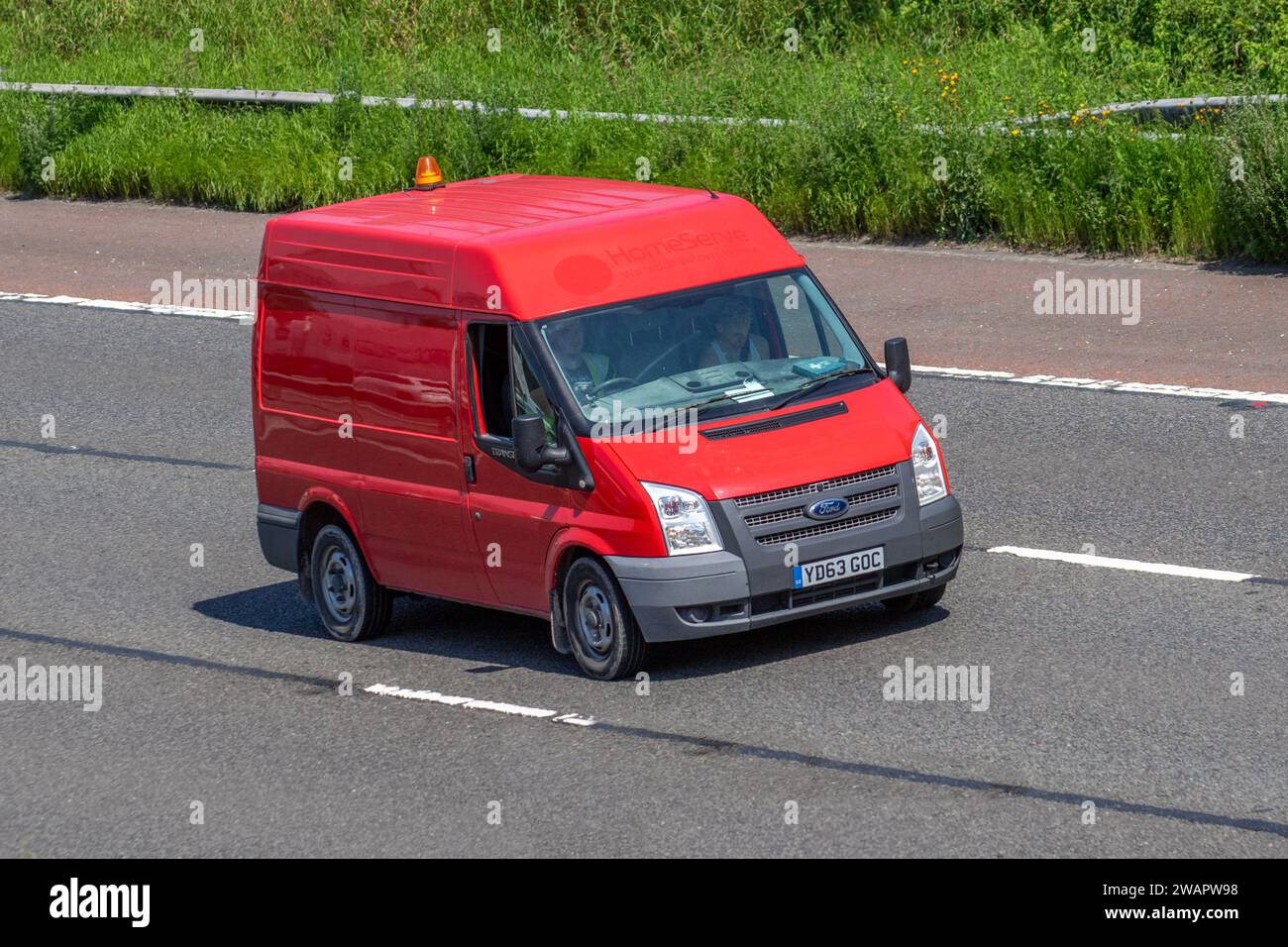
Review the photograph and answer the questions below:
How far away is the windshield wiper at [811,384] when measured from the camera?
960cm

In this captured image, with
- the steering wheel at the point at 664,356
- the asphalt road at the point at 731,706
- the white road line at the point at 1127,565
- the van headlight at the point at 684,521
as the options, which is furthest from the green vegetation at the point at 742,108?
the van headlight at the point at 684,521

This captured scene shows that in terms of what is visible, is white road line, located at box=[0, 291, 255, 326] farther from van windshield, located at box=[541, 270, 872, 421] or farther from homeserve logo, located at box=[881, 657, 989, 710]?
homeserve logo, located at box=[881, 657, 989, 710]

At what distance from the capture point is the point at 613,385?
31.6 ft

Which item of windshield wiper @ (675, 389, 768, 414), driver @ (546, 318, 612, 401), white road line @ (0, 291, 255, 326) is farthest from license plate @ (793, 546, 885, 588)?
white road line @ (0, 291, 255, 326)

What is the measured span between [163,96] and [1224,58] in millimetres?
12239

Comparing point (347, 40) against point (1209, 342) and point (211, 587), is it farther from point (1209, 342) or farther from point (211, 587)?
point (211, 587)

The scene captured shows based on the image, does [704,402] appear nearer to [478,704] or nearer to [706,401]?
[706,401]

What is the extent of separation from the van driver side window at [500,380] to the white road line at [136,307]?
8855mm

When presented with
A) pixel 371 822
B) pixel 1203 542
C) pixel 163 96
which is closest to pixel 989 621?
pixel 1203 542

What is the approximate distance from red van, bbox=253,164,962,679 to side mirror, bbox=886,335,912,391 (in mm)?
13

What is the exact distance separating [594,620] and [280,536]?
2299 millimetres

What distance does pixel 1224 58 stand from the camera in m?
23.2

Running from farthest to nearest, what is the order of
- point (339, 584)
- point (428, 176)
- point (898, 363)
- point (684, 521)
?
1. point (428, 176)
2. point (339, 584)
3. point (898, 363)
4. point (684, 521)

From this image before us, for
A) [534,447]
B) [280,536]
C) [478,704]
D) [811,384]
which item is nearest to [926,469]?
[811,384]
